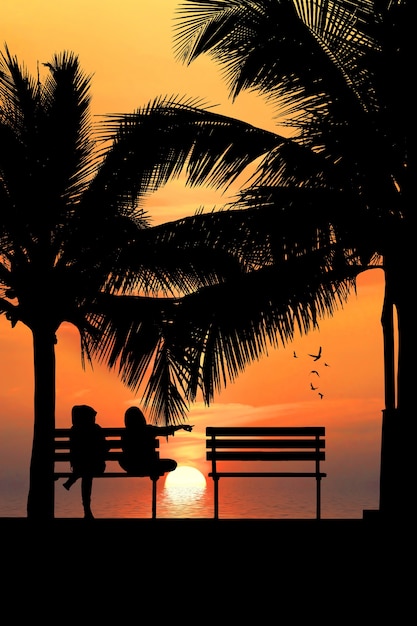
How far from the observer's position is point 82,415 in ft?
53.6

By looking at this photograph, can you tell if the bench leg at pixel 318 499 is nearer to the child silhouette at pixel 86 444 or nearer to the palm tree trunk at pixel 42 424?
the child silhouette at pixel 86 444

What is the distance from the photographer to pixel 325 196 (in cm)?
1220

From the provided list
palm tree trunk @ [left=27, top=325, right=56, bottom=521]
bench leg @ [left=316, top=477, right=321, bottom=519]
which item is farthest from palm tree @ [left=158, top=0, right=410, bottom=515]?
palm tree trunk @ [left=27, top=325, right=56, bottom=521]

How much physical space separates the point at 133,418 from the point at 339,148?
624 cm

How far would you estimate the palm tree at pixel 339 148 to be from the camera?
39.9 ft

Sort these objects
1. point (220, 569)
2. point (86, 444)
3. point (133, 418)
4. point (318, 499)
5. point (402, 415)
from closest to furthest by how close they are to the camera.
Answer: point (220, 569)
point (402, 415)
point (86, 444)
point (133, 418)
point (318, 499)

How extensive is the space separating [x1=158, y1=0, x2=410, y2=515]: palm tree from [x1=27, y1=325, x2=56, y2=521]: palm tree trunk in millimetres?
8354

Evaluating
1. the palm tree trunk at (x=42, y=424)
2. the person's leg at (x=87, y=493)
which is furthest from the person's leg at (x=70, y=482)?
the palm tree trunk at (x=42, y=424)

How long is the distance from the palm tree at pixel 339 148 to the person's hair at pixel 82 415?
4.98 metres

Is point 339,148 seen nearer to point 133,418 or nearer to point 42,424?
point 133,418

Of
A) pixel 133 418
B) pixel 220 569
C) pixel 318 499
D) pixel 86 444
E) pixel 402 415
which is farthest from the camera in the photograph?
pixel 318 499

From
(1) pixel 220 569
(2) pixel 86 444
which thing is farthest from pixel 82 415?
(1) pixel 220 569

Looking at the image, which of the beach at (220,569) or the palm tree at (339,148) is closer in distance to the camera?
the beach at (220,569)

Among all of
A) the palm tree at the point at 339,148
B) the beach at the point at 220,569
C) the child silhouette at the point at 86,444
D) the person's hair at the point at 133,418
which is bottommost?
the beach at the point at 220,569
